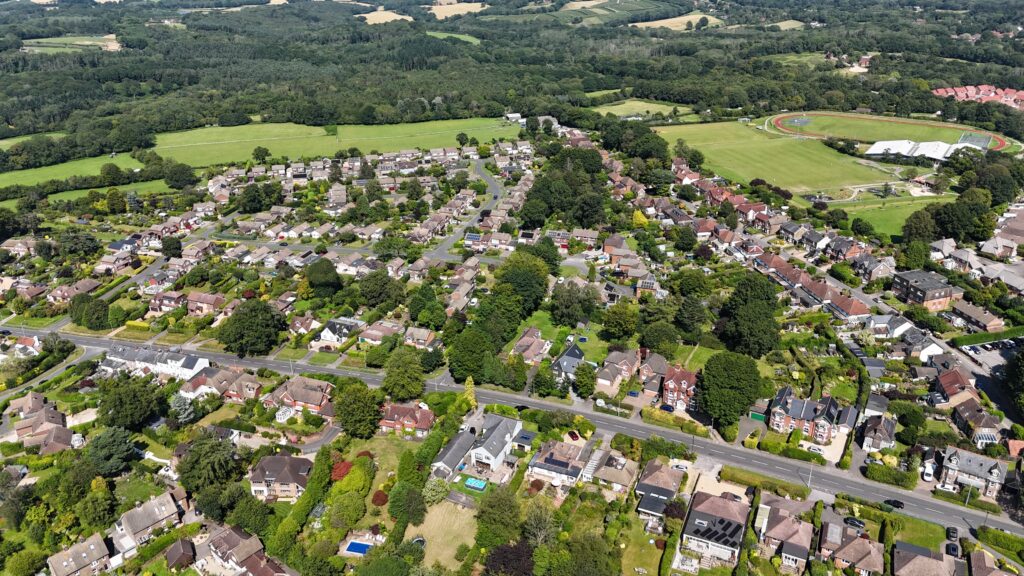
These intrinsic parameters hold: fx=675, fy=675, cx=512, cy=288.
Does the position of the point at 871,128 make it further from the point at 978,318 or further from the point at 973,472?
the point at 973,472

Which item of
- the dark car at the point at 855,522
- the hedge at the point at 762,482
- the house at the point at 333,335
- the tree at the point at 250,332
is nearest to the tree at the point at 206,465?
the tree at the point at 250,332

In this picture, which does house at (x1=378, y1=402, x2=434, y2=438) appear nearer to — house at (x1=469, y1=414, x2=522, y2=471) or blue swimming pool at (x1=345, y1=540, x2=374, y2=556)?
house at (x1=469, y1=414, x2=522, y2=471)

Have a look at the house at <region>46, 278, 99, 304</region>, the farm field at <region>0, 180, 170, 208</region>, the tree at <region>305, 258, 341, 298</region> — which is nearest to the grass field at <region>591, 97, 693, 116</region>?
the farm field at <region>0, 180, 170, 208</region>

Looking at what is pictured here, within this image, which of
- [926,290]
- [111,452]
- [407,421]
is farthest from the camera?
[926,290]

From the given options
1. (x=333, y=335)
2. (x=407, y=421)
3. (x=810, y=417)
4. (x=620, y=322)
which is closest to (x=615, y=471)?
(x=810, y=417)

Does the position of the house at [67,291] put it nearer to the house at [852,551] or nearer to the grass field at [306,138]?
the grass field at [306,138]

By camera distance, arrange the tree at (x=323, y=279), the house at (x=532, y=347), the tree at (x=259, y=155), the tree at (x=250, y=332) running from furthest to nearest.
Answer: the tree at (x=259, y=155) → the tree at (x=323, y=279) → the tree at (x=250, y=332) → the house at (x=532, y=347)

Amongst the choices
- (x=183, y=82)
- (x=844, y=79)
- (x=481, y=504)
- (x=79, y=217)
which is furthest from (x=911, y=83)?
(x=183, y=82)
